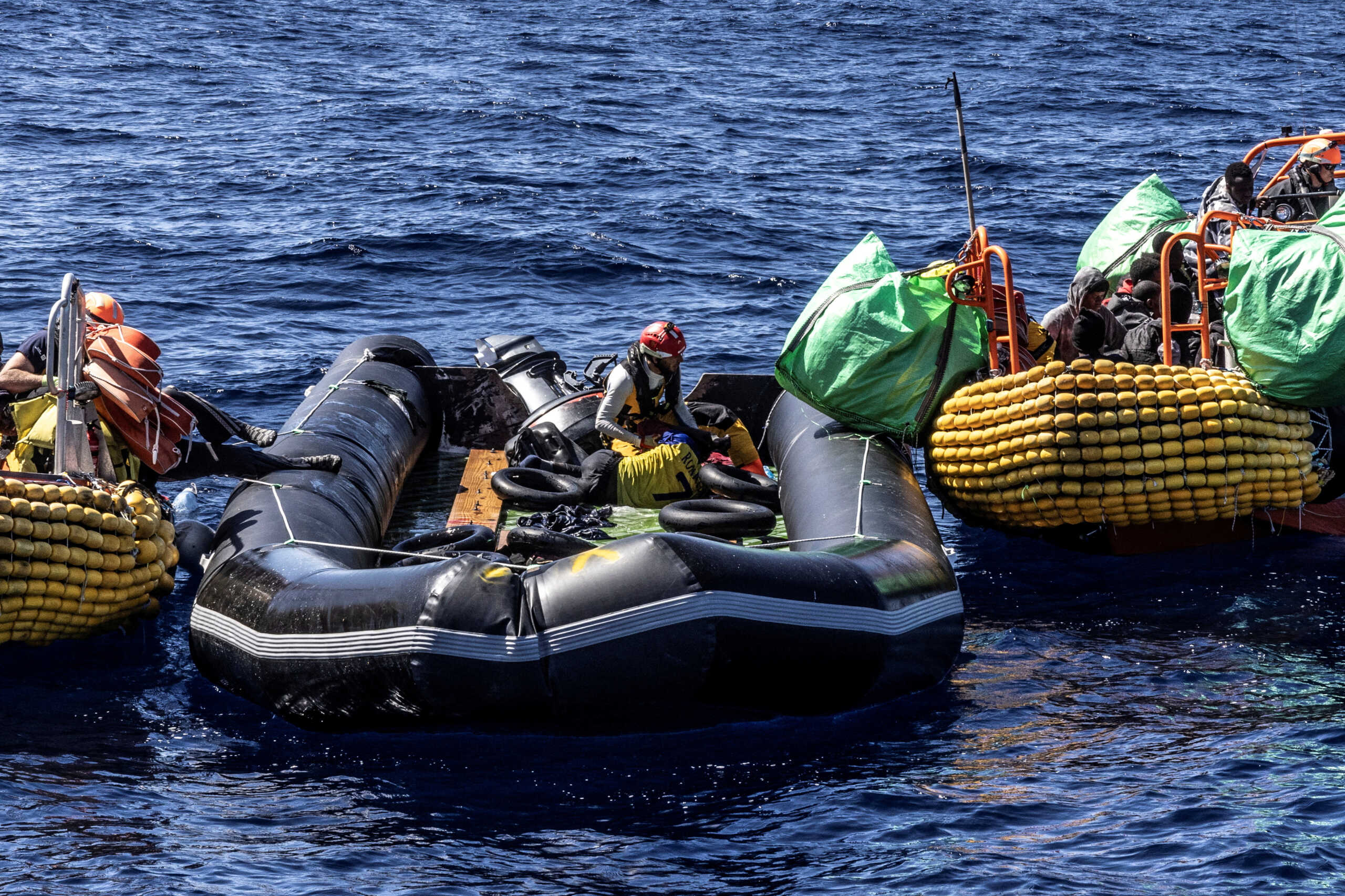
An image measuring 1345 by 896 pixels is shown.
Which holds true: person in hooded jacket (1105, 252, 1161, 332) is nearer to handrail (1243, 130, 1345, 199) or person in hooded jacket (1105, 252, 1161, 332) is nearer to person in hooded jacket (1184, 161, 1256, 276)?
person in hooded jacket (1184, 161, 1256, 276)

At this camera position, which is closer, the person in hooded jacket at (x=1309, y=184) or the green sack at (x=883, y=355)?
the green sack at (x=883, y=355)

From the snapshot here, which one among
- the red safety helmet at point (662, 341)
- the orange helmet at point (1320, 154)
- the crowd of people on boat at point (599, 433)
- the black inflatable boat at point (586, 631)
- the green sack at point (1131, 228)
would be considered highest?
the orange helmet at point (1320, 154)

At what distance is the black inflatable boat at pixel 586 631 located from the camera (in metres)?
6.21

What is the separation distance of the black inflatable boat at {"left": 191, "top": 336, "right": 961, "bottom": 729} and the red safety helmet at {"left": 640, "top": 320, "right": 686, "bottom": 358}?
2325 mm

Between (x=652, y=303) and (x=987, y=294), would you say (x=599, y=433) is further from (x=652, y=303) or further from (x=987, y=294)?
(x=652, y=303)

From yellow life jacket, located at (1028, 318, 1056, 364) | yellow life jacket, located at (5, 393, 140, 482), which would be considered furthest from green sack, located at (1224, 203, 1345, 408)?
yellow life jacket, located at (5, 393, 140, 482)

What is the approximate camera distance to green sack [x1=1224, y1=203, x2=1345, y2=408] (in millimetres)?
8375

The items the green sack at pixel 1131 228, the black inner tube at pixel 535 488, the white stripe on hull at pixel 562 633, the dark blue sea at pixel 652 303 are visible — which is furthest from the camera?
the green sack at pixel 1131 228

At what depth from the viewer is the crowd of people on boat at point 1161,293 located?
9.48m

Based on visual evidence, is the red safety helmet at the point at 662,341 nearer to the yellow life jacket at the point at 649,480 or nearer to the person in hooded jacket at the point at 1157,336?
the yellow life jacket at the point at 649,480

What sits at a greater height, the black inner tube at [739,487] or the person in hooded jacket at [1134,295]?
the person in hooded jacket at [1134,295]

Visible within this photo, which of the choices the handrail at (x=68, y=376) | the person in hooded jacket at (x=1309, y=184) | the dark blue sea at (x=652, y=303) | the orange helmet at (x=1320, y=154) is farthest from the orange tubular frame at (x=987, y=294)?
the handrail at (x=68, y=376)

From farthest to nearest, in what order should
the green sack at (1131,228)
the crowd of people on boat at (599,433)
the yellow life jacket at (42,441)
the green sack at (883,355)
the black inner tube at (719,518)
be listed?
1. the green sack at (1131,228)
2. the green sack at (883,355)
3. the black inner tube at (719,518)
4. the crowd of people on boat at (599,433)
5. the yellow life jacket at (42,441)

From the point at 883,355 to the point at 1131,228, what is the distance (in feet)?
11.9
